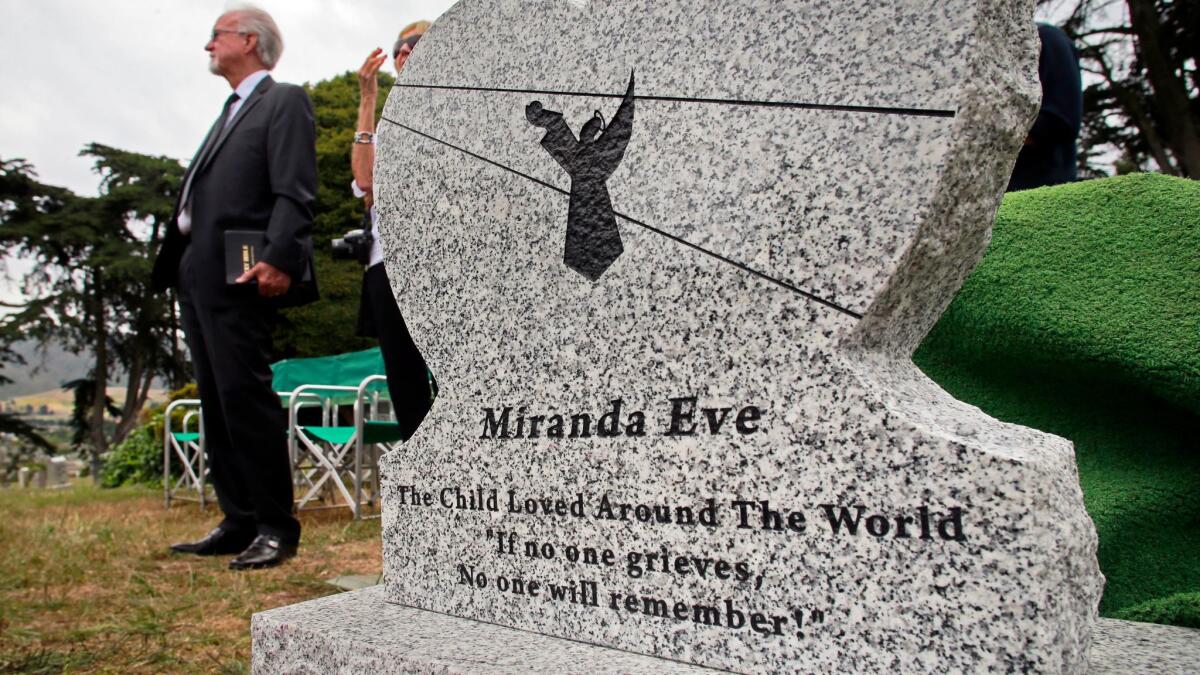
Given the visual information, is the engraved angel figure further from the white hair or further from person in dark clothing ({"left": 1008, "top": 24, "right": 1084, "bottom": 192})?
the white hair

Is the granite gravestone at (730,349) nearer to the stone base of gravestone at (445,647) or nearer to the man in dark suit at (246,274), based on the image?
the stone base of gravestone at (445,647)

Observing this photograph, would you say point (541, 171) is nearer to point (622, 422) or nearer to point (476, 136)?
point (476, 136)

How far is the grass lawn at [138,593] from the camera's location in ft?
8.05

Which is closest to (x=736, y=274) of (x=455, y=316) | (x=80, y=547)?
(x=455, y=316)

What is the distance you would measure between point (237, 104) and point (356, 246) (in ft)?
2.80

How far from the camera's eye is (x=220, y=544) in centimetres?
384

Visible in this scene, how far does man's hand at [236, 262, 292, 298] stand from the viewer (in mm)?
3364

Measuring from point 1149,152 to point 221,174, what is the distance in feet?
32.2

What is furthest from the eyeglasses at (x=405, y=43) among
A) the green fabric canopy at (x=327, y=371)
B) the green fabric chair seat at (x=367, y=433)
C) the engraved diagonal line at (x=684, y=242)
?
the green fabric canopy at (x=327, y=371)

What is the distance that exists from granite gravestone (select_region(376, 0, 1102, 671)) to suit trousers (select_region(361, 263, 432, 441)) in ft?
4.87

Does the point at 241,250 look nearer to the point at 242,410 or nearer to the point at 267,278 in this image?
the point at 267,278

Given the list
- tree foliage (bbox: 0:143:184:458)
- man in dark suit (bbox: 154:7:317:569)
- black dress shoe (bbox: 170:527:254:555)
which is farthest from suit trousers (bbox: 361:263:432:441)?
tree foliage (bbox: 0:143:184:458)

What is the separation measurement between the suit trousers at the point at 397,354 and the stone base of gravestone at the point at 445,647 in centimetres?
158

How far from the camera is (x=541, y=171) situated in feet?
6.23
